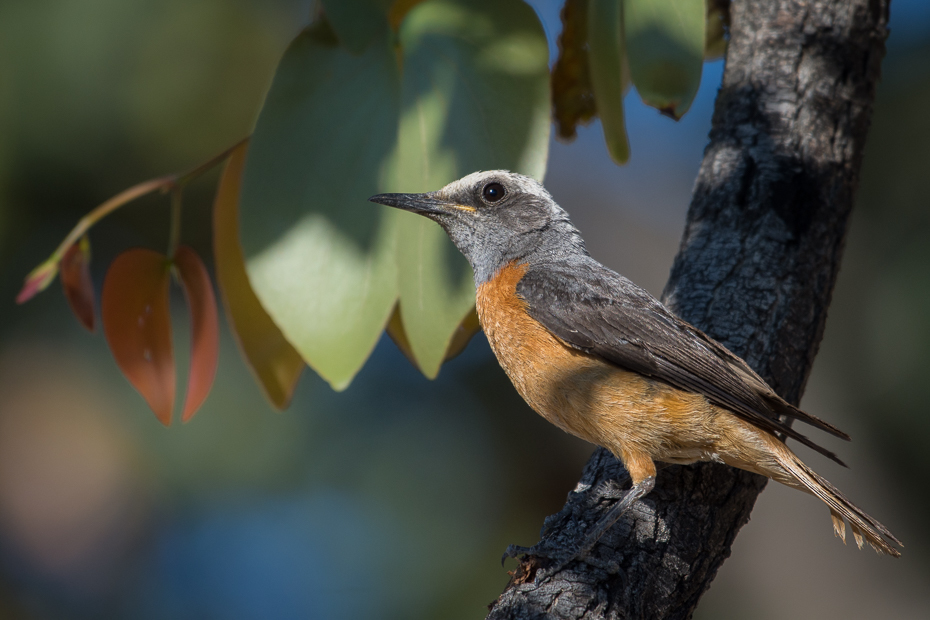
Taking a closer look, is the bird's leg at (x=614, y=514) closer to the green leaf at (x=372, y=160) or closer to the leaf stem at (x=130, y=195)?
the green leaf at (x=372, y=160)

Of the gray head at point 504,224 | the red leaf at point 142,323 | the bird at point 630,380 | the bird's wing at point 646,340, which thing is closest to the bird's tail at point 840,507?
the bird at point 630,380

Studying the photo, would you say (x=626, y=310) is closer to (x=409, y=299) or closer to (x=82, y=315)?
(x=409, y=299)

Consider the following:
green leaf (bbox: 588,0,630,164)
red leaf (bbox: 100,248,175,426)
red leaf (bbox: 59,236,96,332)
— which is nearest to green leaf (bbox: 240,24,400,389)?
red leaf (bbox: 100,248,175,426)

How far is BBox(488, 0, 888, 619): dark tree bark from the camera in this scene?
300cm

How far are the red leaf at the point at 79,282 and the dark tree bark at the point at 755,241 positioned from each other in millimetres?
2045

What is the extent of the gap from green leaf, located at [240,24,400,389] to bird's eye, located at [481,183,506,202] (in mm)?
918

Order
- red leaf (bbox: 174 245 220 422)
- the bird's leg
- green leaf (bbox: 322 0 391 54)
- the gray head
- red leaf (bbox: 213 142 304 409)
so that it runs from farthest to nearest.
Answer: the gray head < red leaf (bbox: 213 142 304 409) < red leaf (bbox: 174 245 220 422) < green leaf (bbox: 322 0 391 54) < the bird's leg

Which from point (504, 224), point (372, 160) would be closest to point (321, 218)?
point (372, 160)

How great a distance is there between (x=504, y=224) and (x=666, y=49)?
1.45 m

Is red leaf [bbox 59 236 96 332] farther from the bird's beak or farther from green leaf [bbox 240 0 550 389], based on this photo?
the bird's beak

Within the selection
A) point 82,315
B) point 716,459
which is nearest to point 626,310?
point 716,459

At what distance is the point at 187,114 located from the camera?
24.3 ft

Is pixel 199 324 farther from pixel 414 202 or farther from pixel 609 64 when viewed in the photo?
pixel 609 64

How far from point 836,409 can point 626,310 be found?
4.53 metres
